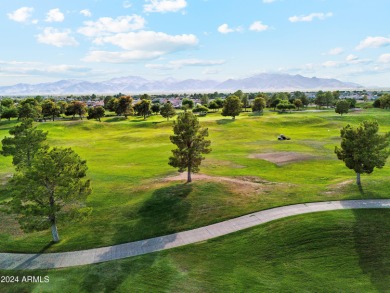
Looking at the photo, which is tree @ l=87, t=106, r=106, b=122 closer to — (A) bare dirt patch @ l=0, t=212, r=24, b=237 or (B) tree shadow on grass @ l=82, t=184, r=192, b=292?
(A) bare dirt patch @ l=0, t=212, r=24, b=237

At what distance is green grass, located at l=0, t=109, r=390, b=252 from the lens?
2898 cm

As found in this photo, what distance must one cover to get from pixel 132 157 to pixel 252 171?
2690cm

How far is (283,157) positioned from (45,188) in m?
42.4

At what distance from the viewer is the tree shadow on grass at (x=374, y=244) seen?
21375mm

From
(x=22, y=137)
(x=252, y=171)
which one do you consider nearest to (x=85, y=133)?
(x=22, y=137)

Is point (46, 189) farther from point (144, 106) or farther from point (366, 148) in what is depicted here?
point (144, 106)

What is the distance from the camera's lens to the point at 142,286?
68.5 ft

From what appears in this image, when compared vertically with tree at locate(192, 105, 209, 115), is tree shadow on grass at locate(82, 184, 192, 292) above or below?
below

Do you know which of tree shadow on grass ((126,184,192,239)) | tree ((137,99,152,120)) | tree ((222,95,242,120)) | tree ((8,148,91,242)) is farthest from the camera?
tree ((137,99,152,120))

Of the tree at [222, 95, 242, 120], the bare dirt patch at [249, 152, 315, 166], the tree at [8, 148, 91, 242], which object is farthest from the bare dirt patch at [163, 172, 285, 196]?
the tree at [222, 95, 242, 120]

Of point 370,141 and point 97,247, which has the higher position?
point 370,141

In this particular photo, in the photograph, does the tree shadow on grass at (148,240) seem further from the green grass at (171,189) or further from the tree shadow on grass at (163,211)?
the green grass at (171,189)

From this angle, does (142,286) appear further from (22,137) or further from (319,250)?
(22,137)

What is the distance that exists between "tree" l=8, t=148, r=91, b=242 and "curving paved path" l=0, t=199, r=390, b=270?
2955mm
